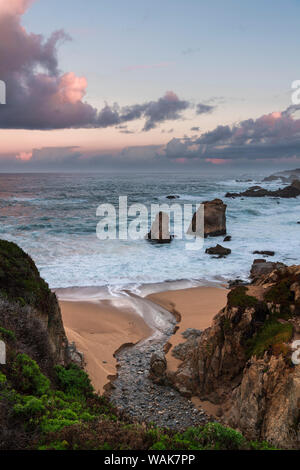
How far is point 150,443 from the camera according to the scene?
411cm

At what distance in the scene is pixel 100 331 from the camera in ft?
39.7

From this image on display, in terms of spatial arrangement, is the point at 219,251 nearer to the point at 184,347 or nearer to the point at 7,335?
the point at 184,347

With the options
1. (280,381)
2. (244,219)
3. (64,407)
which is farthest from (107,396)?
(244,219)

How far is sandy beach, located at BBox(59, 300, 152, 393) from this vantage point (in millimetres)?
9516

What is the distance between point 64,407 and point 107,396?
2924 millimetres

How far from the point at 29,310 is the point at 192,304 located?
917cm

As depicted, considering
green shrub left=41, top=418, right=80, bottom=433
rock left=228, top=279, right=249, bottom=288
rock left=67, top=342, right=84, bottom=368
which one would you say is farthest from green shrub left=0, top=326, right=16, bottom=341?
rock left=228, top=279, right=249, bottom=288

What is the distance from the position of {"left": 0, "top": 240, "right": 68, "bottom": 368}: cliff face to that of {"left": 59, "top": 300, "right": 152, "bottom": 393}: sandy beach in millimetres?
1645

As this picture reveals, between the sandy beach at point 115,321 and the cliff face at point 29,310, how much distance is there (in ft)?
6.41

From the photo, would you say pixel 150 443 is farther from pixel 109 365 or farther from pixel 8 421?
pixel 109 365

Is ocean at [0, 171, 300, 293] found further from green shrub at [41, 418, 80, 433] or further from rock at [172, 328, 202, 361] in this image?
green shrub at [41, 418, 80, 433]

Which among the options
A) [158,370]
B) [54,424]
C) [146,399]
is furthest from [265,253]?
[54,424]

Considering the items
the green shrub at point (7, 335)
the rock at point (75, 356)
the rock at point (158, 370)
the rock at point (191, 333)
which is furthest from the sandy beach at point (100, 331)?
the green shrub at point (7, 335)

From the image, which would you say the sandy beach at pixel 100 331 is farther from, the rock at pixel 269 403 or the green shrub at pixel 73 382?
the rock at pixel 269 403
